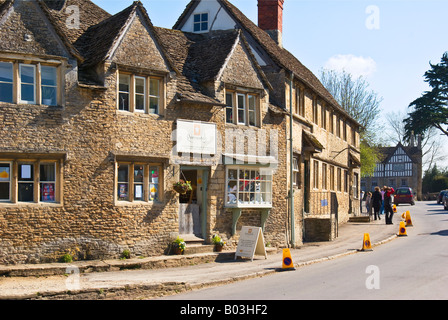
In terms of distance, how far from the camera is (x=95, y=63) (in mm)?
17641

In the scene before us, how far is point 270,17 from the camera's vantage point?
100 feet

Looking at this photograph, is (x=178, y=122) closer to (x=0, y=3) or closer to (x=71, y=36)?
(x=71, y=36)

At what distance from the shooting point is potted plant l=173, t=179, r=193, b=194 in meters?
18.4

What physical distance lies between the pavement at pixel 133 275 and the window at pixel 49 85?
4.79 metres

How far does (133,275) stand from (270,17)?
19.4 metres

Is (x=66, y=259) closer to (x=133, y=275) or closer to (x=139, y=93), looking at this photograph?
(x=133, y=275)

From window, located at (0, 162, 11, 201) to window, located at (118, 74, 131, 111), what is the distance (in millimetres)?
3924

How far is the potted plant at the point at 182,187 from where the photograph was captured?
1841cm

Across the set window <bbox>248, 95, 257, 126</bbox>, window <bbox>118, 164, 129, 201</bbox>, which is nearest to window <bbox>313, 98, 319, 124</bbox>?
window <bbox>248, 95, 257, 126</bbox>

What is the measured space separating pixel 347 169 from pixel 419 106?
34.9 metres

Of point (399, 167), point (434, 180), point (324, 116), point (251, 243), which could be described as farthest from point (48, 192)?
point (399, 167)

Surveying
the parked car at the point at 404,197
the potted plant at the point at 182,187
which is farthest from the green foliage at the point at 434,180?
the potted plant at the point at 182,187

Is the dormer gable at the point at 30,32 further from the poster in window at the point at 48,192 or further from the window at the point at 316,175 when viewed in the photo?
the window at the point at 316,175

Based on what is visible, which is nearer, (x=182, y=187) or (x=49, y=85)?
(x=49, y=85)
